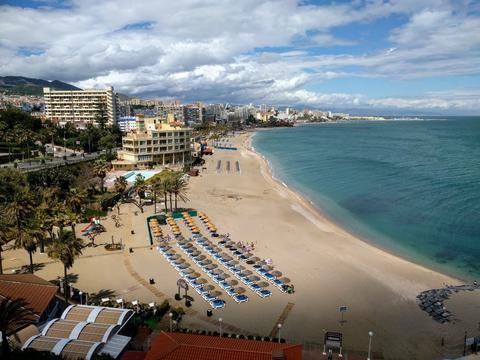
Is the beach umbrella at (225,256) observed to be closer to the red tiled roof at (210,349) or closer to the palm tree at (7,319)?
the red tiled roof at (210,349)

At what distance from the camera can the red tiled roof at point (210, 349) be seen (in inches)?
677

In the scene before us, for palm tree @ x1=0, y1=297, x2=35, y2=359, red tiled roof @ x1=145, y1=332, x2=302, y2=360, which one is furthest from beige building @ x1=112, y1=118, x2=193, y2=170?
red tiled roof @ x1=145, y1=332, x2=302, y2=360

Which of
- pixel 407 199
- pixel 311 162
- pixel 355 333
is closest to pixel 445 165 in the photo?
pixel 311 162

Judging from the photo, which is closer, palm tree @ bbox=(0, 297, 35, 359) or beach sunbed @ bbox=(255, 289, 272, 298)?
palm tree @ bbox=(0, 297, 35, 359)

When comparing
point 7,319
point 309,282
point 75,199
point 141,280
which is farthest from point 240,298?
point 75,199

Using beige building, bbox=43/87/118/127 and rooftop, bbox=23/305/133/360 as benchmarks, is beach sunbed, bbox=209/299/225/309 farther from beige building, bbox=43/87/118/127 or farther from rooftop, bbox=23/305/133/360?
beige building, bbox=43/87/118/127

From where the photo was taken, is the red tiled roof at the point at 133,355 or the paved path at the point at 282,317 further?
the paved path at the point at 282,317

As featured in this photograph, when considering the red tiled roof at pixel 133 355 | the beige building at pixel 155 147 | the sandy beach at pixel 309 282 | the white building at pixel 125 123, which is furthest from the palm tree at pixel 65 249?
the white building at pixel 125 123

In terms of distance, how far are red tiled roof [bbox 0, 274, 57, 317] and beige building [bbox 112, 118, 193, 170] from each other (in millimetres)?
57526

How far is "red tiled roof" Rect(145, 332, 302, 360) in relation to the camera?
1719 cm

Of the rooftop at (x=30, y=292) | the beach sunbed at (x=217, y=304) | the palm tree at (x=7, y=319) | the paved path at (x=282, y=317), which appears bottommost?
the paved path at (x=282, y=317)

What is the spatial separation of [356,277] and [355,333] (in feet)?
29.5

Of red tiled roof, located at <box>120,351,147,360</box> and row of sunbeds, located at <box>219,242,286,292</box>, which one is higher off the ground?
red tiled roof, located at <box>120,351,147,360</box>

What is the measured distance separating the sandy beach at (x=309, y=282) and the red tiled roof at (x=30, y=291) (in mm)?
5551
